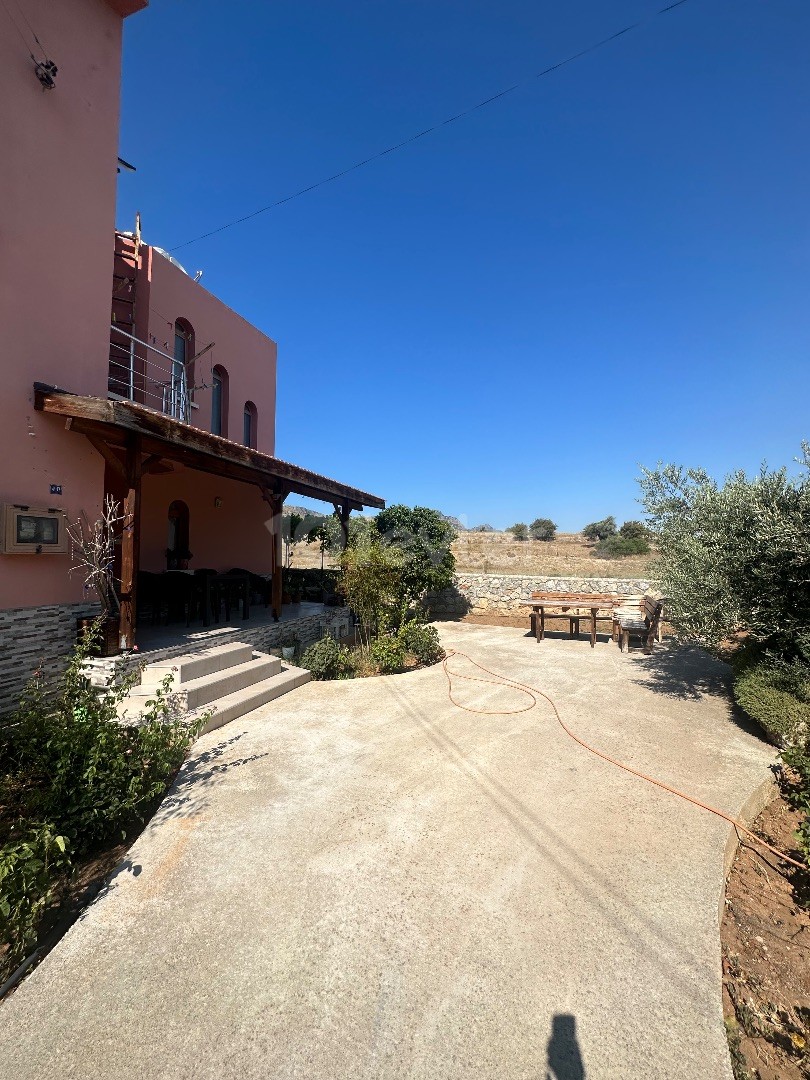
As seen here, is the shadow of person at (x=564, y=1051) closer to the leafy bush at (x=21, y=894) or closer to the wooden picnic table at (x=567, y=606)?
the leafy bush at (x=21, y=894)

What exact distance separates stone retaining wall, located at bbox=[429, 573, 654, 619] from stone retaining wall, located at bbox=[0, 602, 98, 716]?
10917 mm

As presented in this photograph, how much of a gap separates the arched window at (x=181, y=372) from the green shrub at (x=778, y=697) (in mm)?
10171

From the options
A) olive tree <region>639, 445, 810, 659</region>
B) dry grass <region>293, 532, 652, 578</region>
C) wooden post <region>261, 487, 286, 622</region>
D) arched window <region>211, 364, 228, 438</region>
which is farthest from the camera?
dry grass <region>293, 532, 652, 578</region>

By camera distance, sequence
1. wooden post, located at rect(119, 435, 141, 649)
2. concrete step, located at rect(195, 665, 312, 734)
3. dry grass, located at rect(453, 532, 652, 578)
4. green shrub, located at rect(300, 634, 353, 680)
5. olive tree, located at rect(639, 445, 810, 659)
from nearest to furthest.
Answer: olive tree, located at rect(639, 445, 810, 659) < concrete step, located at rect(195, 665, 312, 734) < wooden post, located at rect(119, 435, 141, 649) < green shrub, located at rect(300, 634, 353, 680) < dry grass, located at rect(453, 532, 652, 578)

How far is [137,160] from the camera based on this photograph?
900 centimetres

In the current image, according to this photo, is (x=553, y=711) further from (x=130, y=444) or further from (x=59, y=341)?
(x=59, y=341)

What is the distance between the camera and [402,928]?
8.52ft

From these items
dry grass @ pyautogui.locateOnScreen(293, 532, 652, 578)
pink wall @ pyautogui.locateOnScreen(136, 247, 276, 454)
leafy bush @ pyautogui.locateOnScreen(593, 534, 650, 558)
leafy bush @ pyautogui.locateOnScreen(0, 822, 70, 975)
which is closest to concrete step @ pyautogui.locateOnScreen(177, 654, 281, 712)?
leafy bush @ pyautogui.locateOnScreen(0, 822, 70, 975)

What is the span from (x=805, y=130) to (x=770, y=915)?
9.65m

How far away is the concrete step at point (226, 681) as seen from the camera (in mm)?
5691

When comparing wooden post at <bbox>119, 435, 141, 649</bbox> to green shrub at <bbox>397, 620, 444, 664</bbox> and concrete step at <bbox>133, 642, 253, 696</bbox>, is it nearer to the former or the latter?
concrete step at <bbox>133, 642, 253, 696</bbox>

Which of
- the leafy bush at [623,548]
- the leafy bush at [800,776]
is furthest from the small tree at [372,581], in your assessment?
the leafy bush at [623,548]

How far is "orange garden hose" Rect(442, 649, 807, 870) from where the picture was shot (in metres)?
3.64

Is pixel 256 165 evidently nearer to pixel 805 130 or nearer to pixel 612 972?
pixel 805 130
